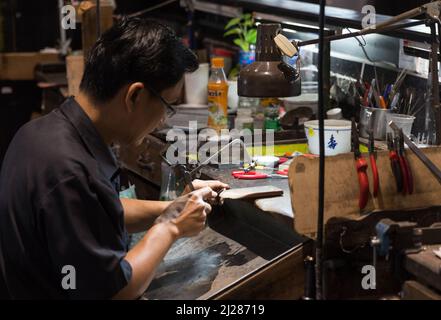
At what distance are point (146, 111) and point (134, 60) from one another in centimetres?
14

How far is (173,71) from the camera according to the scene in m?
1.67

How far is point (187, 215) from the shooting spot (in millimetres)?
1802

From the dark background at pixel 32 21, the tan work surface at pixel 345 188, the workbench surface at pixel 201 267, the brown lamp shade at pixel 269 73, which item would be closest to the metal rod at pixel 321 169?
the tan work surface at pixel 345 188

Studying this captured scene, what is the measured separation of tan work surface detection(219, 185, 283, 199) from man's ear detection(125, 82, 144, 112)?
50cm

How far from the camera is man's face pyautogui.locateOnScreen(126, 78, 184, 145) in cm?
166

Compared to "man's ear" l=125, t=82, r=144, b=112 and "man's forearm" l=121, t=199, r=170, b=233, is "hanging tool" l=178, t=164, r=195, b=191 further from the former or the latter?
"man's ear" l=125, t=82, r=144, b=112

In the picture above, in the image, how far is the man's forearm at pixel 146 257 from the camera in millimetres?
1594

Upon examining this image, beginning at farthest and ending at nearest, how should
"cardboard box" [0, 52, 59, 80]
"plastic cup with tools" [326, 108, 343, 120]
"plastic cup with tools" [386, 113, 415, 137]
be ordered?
1. "cardboard box" [0, 52, 59, 80]
2. "plastic cup with tools" [326, 108, 343, 120]
3. "plastic cup with tools" [386, 113, 415, 137]

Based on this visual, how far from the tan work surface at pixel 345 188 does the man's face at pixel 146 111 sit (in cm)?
36

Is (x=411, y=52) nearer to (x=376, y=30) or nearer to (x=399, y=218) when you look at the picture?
(x=376, y=30)

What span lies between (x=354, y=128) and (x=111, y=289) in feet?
2.82

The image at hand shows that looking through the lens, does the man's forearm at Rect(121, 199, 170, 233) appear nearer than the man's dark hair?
No

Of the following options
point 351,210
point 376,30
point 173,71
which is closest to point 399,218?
point 351,210

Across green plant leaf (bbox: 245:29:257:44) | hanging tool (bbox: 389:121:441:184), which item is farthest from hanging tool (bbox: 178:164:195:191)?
green plant leaf (bbox: 245:29:257:44)
